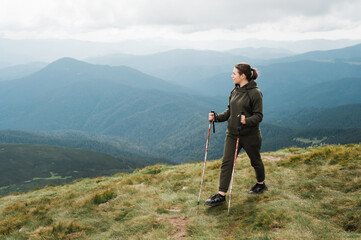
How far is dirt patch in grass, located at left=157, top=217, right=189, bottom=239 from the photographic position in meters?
6.88

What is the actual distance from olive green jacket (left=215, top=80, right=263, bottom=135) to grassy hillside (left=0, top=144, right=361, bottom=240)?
91.6 inches

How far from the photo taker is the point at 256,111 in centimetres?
791

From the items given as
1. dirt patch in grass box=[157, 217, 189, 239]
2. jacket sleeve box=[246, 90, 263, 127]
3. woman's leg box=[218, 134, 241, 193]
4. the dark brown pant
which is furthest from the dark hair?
dirt patch in grass box=[157, 217, 189, 239]

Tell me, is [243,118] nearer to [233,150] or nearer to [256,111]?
[256,111]

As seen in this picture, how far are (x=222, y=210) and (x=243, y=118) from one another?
2924 millimetres

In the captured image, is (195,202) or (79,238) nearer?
(79,238)

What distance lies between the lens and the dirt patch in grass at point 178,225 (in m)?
6.88

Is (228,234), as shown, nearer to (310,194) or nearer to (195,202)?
(195,202)

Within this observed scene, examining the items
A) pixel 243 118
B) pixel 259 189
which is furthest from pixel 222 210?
pixel 243 118

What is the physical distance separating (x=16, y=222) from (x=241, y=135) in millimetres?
8255

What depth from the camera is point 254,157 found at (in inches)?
337

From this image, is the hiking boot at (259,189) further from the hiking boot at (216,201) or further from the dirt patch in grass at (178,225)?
the dirt patch in grass at (178,225)

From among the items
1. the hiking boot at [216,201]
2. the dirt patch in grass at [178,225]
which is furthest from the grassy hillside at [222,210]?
the hiking boot at [216,201]

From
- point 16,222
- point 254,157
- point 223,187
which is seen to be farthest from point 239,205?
point 16,222
